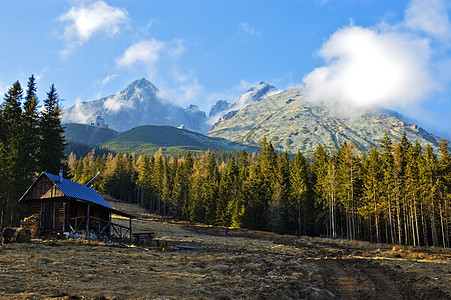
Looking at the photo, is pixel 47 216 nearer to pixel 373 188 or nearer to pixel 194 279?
pixel 194 279

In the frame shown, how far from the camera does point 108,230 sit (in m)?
39.2

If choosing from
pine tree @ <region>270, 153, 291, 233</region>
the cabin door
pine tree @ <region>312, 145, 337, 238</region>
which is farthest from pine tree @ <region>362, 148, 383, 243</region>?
the cabin door

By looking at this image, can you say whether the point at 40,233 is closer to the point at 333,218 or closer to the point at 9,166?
the point at 9,166

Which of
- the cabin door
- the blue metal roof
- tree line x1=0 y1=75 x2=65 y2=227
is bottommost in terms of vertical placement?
the cabin door

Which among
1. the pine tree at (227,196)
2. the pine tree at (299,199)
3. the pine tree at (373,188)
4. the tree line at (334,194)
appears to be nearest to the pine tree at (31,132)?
the tree line at (334,194)

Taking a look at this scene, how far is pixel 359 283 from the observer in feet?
52.4

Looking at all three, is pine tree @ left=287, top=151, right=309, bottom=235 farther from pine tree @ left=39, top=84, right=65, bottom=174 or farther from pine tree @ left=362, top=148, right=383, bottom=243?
pine tree @ left=39, top=84, right=65, bottom=174

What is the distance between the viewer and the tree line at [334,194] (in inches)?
2131

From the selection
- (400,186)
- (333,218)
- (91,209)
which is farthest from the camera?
(333,218)

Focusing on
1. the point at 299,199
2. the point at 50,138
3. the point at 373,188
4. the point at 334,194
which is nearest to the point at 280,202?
the point at 299,199

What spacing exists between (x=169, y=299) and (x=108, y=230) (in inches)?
1226

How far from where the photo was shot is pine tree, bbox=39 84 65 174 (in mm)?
45250

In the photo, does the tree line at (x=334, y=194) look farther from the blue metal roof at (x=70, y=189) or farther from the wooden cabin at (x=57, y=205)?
the blue metal roof at (x=70, y=189)

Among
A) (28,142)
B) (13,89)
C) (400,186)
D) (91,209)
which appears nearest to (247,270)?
(91,209)
